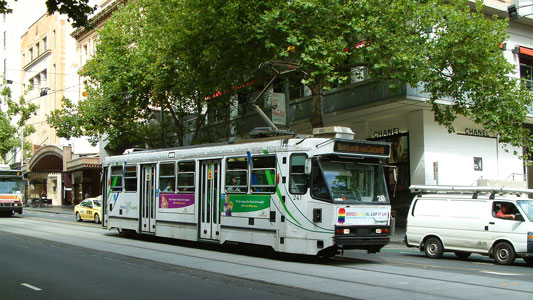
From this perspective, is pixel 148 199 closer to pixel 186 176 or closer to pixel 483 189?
pixel 186 176

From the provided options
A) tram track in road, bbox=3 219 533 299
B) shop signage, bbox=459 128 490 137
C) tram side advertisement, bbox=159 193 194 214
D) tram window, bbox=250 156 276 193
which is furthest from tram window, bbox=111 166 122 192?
shop signage, bbox=459 128 490 137

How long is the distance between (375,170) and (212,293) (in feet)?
20.2

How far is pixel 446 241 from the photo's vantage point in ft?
53.0

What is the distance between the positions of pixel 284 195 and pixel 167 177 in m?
5.48

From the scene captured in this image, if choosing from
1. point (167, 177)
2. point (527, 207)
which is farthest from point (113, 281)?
point (527, 207)

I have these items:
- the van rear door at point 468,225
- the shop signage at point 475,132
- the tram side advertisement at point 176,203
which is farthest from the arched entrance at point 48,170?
the van rear door at point 468,225

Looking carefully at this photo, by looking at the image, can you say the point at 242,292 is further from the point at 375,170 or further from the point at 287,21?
the point at 287,21

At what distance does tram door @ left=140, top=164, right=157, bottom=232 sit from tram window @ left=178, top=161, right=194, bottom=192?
1665mm

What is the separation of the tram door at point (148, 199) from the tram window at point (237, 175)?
403cm

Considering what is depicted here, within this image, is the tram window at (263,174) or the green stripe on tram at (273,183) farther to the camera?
the tram window at (263,174)

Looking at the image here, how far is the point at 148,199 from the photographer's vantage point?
1831cm

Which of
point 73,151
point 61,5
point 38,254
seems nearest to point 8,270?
point 38,254

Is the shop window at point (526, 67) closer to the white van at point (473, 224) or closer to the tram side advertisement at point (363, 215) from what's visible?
the white van at point (473, 224)

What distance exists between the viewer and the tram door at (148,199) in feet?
59.3
